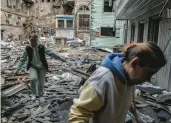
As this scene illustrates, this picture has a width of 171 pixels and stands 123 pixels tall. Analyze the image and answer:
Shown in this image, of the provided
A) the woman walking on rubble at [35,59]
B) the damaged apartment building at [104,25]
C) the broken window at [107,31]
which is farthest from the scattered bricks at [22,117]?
the broken window at [107,31]

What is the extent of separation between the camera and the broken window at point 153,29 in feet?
32.3

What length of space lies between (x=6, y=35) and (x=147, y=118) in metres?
35.7

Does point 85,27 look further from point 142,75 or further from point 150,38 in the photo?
point 142,75

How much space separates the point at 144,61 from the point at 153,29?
9.24 meters

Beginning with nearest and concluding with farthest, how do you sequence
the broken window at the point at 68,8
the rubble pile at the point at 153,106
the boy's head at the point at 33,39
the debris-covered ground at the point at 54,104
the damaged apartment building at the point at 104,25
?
the rubble pile at the point at 153,106 → the debris-covered ground at the point at 54,104 → the boy's head at the point at 33,39 → the damaged apartment building at the point at 104,25 → the broken window at the point at 68,8

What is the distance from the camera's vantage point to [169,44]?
7.56m

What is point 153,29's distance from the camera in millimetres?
10125

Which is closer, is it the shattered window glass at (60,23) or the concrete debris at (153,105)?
the concrete debris at (153,105)

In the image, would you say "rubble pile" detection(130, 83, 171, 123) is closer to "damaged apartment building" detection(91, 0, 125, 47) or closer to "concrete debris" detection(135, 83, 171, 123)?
"concrete debris" detection(135, 83, 171, 123)

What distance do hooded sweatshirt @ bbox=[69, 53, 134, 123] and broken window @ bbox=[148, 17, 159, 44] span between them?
343 inches

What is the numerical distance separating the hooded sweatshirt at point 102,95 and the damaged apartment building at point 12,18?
36069mm

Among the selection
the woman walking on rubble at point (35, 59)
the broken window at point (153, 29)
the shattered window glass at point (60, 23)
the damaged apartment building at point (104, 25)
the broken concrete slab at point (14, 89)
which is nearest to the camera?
the woman walking on rubble at point (35, 59)

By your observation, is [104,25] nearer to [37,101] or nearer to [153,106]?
[37,101]

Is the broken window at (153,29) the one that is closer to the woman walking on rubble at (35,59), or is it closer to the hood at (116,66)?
the woman walking on rubble at (35,59)
